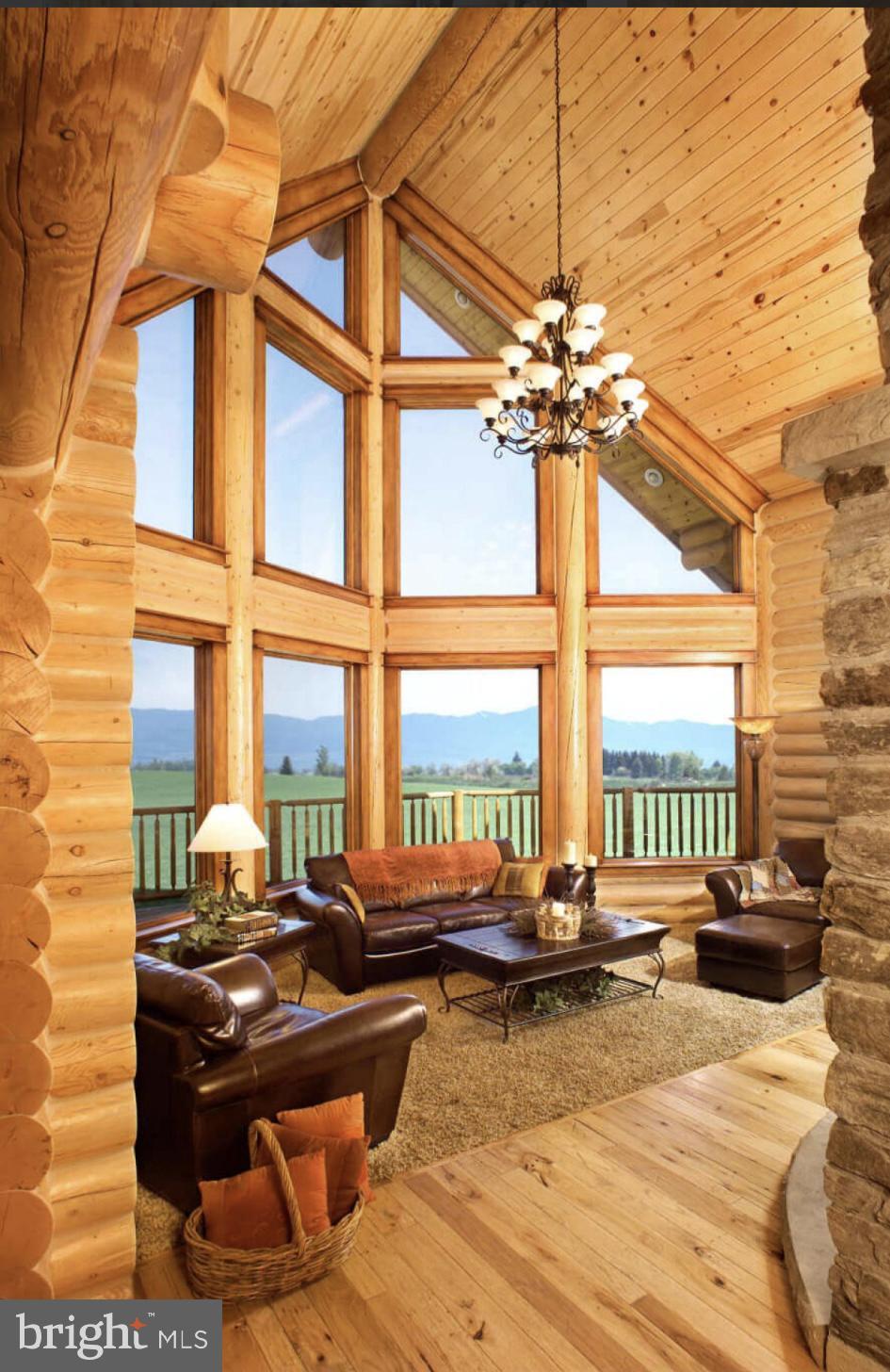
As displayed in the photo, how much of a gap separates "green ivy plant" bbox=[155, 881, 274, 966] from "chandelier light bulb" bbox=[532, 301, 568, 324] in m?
3.53

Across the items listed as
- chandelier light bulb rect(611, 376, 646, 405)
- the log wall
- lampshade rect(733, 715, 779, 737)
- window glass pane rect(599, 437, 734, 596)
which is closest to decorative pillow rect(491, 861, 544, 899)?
lampshade rect(733, 715, 779, 737)

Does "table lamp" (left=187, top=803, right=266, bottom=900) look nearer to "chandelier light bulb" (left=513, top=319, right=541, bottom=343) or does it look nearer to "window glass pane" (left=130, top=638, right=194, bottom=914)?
"window glass pane" (left=130, top=638, right=194, bottom=914)

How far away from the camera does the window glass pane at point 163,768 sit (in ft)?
16.9

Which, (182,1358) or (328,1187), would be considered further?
(328,1187)

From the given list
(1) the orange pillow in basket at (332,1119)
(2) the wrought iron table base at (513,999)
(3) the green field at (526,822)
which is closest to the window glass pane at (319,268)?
(3) the green field at (526,822)

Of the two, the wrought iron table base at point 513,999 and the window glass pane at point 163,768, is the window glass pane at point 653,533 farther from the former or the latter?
the window glass pane at point 163,768

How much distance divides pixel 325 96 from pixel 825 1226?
21.0 ft

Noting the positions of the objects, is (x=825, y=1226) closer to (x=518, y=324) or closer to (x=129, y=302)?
(x=518, y=324)

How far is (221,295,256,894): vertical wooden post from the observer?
5.46 metres

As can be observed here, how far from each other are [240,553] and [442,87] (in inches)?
142

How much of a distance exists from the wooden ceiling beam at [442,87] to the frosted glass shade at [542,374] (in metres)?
2.53

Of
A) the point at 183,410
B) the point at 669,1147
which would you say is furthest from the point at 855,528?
the point at 183,410

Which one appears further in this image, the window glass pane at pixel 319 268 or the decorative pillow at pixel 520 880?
the window glass pane at pixel 319 268

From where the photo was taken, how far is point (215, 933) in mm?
4219
